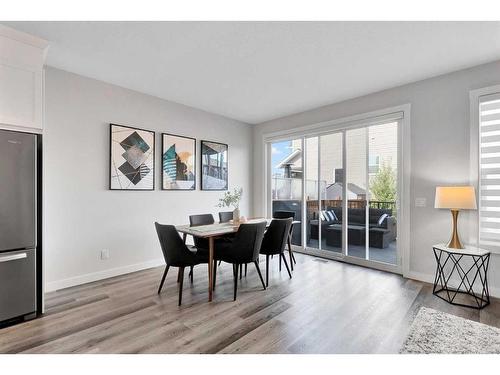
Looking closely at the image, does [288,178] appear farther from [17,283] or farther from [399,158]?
[17,283]

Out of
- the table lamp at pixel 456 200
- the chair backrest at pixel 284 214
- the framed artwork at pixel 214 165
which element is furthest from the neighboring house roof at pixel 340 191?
the framed artwork at pixel 214 165

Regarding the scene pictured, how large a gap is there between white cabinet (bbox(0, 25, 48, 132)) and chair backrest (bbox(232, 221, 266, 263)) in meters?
2.22

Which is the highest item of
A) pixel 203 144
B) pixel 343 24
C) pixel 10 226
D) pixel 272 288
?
pixel 343 24

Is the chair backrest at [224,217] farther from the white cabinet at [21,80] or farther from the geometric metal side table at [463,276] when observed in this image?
the geometric metal side table at [463,276]

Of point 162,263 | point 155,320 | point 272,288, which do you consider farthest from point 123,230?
point 272,288

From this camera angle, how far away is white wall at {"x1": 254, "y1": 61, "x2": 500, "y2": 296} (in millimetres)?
3045

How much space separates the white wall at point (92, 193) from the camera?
3.07 meters

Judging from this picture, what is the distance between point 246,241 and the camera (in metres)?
2.87

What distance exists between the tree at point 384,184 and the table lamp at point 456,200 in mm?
810

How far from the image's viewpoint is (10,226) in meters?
2.27

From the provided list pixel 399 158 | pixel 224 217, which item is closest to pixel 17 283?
pixel 224 217

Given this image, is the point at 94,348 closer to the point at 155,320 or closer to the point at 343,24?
the point at 155,320

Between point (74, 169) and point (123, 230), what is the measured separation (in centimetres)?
102

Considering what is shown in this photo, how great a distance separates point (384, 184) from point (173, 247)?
3.10m
